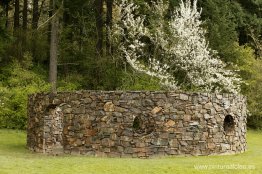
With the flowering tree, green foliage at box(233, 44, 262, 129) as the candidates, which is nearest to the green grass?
the flowering tree

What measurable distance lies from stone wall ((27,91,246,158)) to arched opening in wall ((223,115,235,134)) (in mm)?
394

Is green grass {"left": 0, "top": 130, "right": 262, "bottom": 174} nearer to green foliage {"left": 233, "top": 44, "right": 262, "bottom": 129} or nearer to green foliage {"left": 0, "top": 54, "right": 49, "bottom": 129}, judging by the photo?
green foliage {"left": 0, "top": 54, "right": 49, "bottom": 129}

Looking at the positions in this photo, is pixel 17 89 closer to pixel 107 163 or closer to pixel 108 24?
pixel 108 24

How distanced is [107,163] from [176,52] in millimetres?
13150

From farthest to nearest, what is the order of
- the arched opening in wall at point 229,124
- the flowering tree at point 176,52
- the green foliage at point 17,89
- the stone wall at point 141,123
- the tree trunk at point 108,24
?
1. the tree trunk at point 108,24
2. the flowering tree at point 176,52
3. the green foliage at point 17,89
4. the arched opening in wall at point 229,124
5. the stone wall at point 141,123

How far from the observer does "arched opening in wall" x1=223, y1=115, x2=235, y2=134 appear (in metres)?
15.8

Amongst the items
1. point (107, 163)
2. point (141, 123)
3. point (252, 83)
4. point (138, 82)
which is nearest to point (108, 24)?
point (138, 82)

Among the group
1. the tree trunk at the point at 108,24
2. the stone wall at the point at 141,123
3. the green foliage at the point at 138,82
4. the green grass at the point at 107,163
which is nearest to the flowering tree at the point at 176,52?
the green foliage at the point at 138,82

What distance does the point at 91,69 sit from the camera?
28219 mm

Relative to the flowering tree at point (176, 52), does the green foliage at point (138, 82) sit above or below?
below

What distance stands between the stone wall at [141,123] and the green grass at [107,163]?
548mm

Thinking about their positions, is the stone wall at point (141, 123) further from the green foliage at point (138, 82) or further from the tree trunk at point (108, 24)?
the tree trunk at point (108, 24)

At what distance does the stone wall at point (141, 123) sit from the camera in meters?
14.5

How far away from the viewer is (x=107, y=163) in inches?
505
